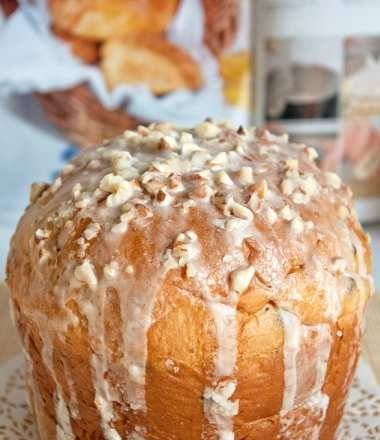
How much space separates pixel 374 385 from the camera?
1218 millimetres

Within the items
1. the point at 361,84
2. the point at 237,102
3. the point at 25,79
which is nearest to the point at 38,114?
the point at 25,79

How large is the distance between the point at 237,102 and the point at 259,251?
124cm

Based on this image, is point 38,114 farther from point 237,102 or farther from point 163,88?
point 237,102

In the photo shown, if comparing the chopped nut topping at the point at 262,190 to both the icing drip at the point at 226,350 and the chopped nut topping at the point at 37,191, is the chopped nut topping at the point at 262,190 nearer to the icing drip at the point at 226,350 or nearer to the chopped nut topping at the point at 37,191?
the icing drip at the point at 226,350

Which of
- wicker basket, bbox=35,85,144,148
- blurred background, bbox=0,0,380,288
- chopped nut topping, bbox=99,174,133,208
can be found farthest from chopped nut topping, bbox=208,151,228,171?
wicker basket, bbox=35,85,144,148

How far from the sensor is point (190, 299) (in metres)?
0.87

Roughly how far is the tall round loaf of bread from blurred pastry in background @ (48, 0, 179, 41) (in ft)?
3.42

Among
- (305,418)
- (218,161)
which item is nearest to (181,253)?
(218,161)

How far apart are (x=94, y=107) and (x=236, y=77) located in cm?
37

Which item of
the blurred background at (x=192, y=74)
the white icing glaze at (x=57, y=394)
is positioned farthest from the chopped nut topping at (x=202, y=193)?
the blurred background at (x=192, y=74)

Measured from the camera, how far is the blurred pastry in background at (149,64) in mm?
2012

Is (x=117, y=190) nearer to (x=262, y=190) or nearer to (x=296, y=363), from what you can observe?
(x=262, y=190)

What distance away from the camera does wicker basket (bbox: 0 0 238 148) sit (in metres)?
2.00

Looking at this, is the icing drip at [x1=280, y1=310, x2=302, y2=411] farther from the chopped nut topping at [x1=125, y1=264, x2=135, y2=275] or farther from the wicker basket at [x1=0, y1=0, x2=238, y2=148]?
the wicker basket at [x1=0, y1=0, x2=238, y2=148]
